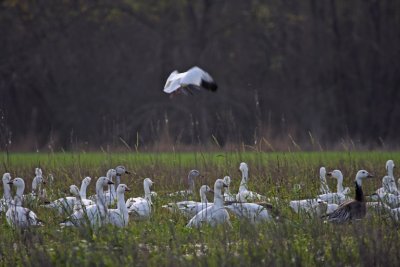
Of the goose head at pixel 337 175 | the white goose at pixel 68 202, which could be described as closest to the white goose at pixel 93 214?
the white goose at pixel 68 202

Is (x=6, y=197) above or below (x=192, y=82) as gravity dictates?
below

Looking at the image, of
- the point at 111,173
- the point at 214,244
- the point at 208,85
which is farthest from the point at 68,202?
the point at 214,244

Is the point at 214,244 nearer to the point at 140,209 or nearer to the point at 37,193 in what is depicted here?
the point at 140,209

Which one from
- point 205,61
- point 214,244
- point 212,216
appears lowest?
point 214,244

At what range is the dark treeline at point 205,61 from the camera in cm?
3000

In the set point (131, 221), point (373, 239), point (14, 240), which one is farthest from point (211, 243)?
point (131, 221)

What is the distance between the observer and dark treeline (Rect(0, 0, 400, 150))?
30.0 metres

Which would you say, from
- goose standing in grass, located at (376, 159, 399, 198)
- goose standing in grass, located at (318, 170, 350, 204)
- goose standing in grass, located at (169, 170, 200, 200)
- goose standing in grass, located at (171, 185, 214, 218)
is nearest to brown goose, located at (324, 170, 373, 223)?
goose standing in grass, located at (376, 159, 399, 198)

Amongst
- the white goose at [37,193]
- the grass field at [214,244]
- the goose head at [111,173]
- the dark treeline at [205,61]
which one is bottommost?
the grass field at [214,244]

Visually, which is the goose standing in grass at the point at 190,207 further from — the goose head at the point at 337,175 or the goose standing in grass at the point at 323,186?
the goose head at the point at 337,175

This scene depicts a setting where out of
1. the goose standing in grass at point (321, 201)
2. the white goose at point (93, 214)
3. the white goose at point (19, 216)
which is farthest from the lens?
the goose standing in grass at point (321, 201)

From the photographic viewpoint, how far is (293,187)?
1058 cm

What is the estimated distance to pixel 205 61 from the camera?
30.4 meters

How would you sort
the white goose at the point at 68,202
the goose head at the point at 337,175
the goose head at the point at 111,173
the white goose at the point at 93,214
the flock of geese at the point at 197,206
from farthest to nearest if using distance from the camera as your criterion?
the goose head at the point at 337,175 → the goose head at the point at 111,173 → the white goose at the point at 68,202 → the flock of geese at the point at 197,206 → the white goose at the point at 93,214
